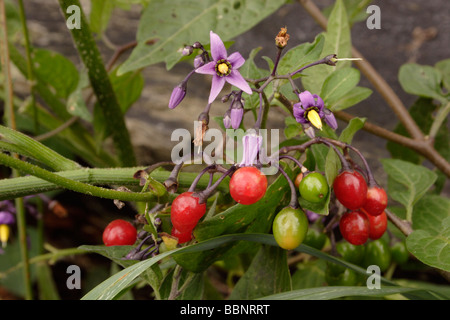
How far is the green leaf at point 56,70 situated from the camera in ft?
4.95

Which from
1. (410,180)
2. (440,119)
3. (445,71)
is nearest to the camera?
(410,180)

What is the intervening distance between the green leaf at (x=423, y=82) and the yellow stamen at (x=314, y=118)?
0.68 m

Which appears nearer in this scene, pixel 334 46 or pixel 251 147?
pixel 251 147

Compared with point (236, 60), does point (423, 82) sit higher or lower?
higher

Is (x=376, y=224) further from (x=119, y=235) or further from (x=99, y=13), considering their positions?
(x=99, y=13)

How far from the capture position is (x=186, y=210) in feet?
2.64

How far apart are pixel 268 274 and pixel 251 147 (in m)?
0.39

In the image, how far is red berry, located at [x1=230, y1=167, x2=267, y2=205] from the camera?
0.77 meters

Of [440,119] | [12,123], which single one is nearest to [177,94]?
[12,123]

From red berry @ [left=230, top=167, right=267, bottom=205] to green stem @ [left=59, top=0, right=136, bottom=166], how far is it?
0.66m

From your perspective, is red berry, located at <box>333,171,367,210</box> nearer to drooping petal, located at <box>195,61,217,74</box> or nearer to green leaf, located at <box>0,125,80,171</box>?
drooping petal, located at <box>195,61,217,74</box>

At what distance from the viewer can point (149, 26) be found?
1.24 m

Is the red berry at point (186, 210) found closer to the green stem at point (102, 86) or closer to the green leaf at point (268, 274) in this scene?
the green leaf at point (268, 274)
